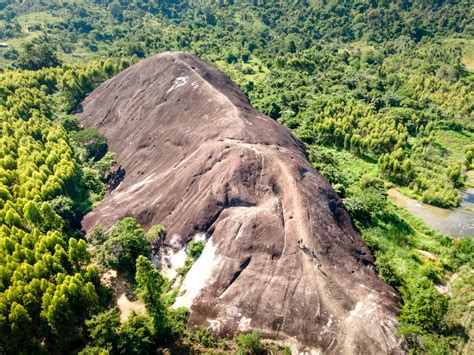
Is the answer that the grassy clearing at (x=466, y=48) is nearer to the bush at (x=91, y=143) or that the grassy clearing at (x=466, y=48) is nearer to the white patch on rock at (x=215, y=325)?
the bush at (x=91, y=143)

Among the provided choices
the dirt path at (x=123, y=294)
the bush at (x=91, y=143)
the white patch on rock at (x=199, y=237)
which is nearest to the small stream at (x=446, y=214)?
the white patch on rock at (x=199, y=237)

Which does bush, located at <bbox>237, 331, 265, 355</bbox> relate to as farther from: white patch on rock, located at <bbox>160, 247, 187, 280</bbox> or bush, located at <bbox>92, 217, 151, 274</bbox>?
bush, located at <bbox>92, 217, 151, 274</bbox>

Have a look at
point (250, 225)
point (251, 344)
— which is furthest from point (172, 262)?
point (251, 344)

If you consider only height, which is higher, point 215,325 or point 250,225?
point 250,225

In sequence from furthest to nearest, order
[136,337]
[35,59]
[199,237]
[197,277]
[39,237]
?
[35,59] → [199,237] → [39,237] → [197,277] → [136,337]

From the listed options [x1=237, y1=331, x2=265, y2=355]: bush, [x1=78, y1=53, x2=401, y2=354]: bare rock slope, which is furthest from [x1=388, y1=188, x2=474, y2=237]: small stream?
[x1=237, y1=331, x2=265, y2=355]: bush

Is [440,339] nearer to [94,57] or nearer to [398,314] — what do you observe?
[398,314]

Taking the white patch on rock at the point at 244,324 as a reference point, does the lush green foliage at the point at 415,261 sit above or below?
above

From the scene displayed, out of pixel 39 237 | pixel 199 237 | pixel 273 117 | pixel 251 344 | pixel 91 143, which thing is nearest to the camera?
pixel 251 344

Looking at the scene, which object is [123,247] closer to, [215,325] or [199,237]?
[199,237]
